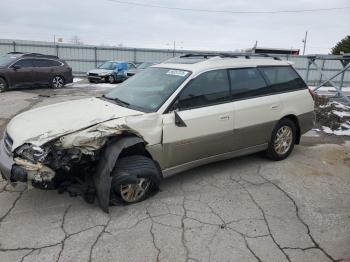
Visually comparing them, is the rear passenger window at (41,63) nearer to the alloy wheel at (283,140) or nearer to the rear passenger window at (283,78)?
the rear passenger window at (283,78)

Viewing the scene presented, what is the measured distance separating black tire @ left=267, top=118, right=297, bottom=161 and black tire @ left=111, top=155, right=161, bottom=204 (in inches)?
85.8

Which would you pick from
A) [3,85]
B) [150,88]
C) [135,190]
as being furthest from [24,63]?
[135,190]

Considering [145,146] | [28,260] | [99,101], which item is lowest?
[28,260]

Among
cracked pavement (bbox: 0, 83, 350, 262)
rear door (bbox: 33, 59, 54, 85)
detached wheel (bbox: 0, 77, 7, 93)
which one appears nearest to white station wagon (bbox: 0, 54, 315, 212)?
cracked pavement (bbox: 0, 83, 350, 262)

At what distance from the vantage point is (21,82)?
13.9 metres

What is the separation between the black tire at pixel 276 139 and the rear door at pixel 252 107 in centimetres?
12

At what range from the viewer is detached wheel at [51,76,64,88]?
50.3 ft

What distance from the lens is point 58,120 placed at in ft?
12.1

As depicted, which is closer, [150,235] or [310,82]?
Answer: [150,235]

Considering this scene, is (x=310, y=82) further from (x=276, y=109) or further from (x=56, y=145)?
(x=56, y=145)

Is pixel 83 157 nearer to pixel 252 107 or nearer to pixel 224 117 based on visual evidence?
pixel 224 117

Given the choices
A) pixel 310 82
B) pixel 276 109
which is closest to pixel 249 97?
pixel 276 109

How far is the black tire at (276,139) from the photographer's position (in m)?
5.14

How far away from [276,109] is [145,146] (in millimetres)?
2362
